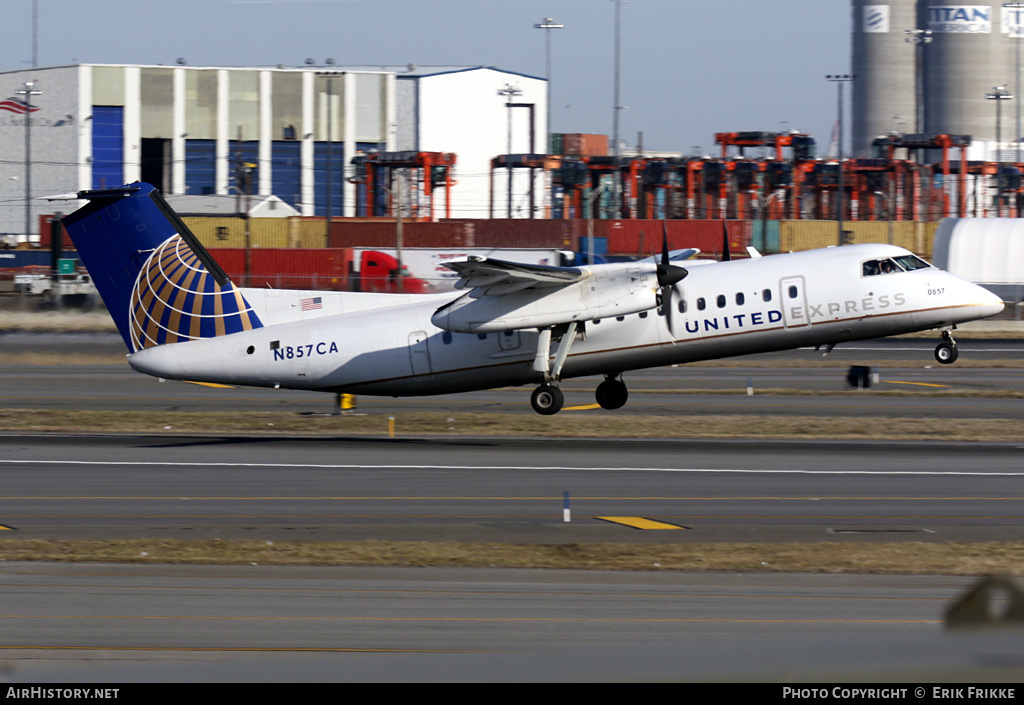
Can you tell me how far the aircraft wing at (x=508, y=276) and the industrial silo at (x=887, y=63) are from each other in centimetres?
14011

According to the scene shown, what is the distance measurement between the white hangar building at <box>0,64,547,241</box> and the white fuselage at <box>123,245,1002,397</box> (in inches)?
2853

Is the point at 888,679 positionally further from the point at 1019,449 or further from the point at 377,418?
the point at 377,418

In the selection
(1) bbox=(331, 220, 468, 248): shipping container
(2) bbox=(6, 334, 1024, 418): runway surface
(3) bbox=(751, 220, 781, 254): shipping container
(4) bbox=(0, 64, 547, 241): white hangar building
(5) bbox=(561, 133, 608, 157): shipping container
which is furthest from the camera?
(5) bbox=(561, 133, 608, 157): shipping container

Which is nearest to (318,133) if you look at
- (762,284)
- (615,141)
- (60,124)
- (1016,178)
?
(60,124)

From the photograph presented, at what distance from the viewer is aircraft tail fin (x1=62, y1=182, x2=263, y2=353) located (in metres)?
24.6

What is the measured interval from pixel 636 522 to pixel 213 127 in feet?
305

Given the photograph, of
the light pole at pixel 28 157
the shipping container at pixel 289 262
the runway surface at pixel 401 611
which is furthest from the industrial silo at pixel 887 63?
the runway surface at pixel 401 611

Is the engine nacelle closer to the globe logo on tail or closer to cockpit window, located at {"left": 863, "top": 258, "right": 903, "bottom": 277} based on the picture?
cockpit window, located at {"left": 863, "top": 258, "right": 903, "bottom": 277}

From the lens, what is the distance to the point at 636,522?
641 inches

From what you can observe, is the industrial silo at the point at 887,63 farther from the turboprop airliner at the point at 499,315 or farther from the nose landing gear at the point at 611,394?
the nose landing gear at the point at 611,394

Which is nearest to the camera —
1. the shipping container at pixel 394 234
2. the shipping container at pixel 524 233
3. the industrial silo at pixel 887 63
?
the shipping container at pixel 524 233

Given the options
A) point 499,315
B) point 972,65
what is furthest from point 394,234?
Result: point 972,65

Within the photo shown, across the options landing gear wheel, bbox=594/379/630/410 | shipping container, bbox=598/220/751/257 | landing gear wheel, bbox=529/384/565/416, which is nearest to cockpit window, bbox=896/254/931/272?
landing gear wheel, bbox=594/379/630/410

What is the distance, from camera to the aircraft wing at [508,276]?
23188 mm
